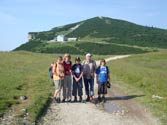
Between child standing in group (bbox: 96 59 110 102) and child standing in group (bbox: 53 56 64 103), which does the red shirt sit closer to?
child standing in group (bbox: 53 56 64 103)

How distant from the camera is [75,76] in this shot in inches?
801

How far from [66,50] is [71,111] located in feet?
484

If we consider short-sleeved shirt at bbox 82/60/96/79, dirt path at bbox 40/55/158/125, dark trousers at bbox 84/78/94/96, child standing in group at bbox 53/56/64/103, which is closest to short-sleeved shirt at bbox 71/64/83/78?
short-sleeved shirt at bbox 82/60/96/79

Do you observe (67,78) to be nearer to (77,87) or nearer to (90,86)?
(77,87)

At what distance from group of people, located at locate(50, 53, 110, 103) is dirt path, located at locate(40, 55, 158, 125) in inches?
33.1

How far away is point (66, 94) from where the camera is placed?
2050 cm

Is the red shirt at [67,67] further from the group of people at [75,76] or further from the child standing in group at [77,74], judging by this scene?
the child standing in group at [77,74]

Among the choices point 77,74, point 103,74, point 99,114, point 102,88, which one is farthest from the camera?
point 102,88

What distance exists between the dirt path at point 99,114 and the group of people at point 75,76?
841 millimetres

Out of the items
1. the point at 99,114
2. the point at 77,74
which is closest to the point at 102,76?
the point at 77,74

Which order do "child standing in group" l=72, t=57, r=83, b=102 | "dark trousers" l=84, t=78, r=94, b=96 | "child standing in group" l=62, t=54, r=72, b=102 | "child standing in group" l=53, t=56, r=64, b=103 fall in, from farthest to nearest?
"dark trousers" l=84, t=78, r=94, b=96
"child standing in group" l=72, t=57, r=83, b=102
"child standing in group" l=62, t=54, r=72, b=102
"child standing in group" l=53, t=56, r=64, b=103

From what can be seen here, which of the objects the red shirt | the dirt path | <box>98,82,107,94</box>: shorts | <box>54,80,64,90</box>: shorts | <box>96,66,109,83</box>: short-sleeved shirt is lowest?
the dirt path

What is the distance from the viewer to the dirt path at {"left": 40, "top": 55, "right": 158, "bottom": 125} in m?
15.9

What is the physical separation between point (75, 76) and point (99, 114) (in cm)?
343
